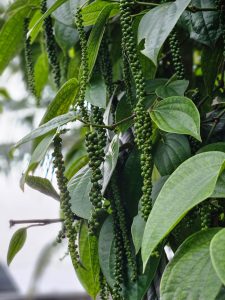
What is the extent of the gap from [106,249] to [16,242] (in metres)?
0.14

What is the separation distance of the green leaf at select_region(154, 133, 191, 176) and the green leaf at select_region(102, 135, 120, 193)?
5 centimetres

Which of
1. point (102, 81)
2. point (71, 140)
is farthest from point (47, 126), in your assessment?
point (71, 140)

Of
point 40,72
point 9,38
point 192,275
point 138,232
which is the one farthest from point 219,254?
point 40,72

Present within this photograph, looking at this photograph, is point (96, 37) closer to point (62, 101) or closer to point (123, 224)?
point (62, 101)

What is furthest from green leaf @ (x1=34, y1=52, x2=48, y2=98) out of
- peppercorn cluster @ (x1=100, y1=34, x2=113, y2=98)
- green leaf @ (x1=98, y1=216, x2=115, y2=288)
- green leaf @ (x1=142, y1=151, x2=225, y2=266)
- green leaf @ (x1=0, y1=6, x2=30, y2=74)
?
green leaf @ (x1=142, y1=151, x2=225, y2=266)

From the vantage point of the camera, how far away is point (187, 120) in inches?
23.9

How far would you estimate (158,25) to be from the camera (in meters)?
0.63

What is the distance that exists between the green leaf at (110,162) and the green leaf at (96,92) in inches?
1.7

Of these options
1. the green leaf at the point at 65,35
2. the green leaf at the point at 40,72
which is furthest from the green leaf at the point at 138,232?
the green leaf at the point at 40,72

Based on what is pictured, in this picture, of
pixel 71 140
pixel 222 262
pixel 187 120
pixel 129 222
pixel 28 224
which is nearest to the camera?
pixel 222 262

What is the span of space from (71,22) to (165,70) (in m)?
0.19

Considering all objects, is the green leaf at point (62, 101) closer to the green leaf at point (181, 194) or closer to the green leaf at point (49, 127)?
the green leaf at point (49, 127)

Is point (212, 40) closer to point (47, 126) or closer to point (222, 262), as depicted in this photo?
point (47, 126)

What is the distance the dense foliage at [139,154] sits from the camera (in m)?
0.52
